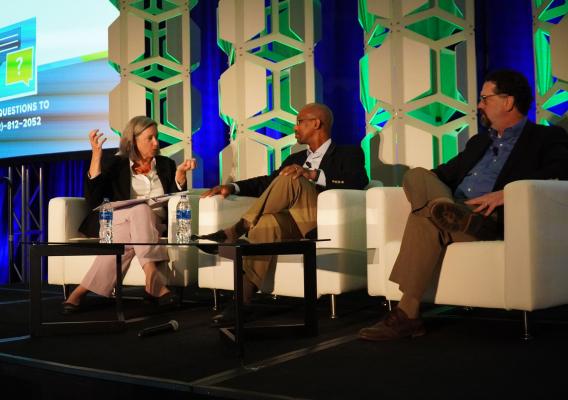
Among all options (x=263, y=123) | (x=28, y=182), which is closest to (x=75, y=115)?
(x=28, y=182)

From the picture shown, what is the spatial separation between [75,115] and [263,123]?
1.88 metres

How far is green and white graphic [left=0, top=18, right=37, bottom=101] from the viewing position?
5.54 m

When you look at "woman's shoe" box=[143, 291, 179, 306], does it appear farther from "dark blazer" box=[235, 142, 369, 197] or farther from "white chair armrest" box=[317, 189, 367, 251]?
"white chair armrest" box=[317, 189, 367, 251]

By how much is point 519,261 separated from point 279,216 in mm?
1127

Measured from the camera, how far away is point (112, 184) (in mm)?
3668

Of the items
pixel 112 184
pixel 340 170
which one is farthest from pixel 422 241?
pixel 112 184

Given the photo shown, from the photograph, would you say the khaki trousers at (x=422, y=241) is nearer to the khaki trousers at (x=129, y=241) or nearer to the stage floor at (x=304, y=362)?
the stage floor at (x=304, y=362)

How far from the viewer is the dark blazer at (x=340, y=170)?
3307 millimetres

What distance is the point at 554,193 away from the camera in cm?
230

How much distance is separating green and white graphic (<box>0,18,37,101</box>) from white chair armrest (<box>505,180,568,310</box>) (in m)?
4.48

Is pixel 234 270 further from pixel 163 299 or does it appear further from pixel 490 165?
pixel 163 299

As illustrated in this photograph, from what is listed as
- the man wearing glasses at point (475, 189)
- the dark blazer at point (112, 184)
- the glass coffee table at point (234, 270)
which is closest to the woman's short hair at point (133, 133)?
the dark blazer at point (112, 184)

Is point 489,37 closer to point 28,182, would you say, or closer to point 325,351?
point 325,351

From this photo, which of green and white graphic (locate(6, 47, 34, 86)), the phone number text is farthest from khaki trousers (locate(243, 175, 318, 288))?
green and white graphic (locate(6, 47, 34, 86))
